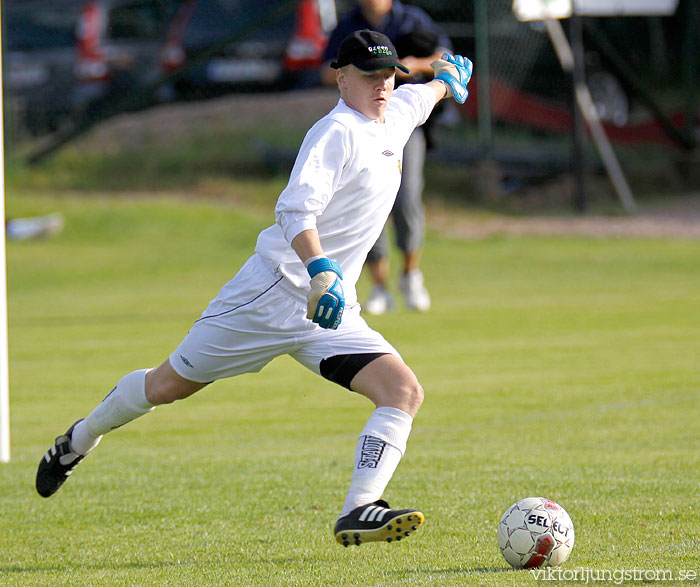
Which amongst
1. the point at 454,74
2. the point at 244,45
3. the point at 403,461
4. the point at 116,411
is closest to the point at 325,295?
the point at 116,411

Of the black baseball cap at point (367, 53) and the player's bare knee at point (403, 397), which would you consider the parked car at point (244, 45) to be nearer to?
the black baseball cap at point (367, 53)

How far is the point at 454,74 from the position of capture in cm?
592

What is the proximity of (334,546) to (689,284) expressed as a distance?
1177 cm

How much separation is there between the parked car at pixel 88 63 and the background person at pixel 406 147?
43.0 ft

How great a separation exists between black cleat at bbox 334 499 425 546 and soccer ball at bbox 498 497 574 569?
0.38 metres

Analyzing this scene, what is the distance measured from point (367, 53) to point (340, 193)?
55cm

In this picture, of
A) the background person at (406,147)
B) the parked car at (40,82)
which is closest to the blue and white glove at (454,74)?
the background person at (406,147)

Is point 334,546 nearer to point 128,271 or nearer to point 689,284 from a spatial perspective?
point 689,284

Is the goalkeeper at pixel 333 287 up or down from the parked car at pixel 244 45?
up

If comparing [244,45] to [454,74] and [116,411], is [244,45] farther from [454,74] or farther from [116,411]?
[116,411]

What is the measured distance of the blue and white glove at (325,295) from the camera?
4406 millimetres

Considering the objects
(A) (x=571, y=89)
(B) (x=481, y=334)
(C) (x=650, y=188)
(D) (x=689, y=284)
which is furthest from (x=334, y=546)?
(C) (x=650, y=188)

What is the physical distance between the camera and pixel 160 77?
75.4ft

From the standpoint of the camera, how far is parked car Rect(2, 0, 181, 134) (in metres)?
24.9
